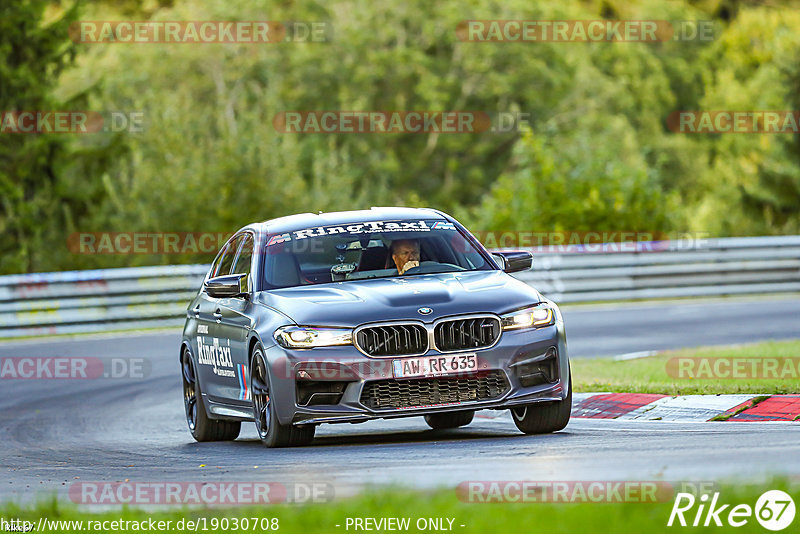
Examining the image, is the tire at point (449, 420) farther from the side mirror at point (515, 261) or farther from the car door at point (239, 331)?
the car door at point (239, 331)

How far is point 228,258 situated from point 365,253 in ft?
5.99

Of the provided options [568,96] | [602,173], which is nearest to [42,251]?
[602,173]

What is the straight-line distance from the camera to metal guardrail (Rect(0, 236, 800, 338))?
2700 centimetres

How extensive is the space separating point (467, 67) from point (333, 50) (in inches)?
205

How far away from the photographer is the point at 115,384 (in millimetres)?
18312

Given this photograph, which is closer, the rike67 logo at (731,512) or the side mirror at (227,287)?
the rike67 logo at (731,512)

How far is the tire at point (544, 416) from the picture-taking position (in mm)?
→ 10695

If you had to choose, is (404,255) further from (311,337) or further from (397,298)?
(311,337)

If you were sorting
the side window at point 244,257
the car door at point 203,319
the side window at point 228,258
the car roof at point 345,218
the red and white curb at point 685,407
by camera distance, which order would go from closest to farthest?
the red and white curb at point 685,407 → the car roof at point 345,218 → the side window at point 244,257 → the car door at point 203,319 → the side window at point 228,258

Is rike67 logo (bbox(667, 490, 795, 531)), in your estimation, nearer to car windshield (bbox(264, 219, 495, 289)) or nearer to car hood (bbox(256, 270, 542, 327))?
car hood (bbox(256, 270, 542, 327))

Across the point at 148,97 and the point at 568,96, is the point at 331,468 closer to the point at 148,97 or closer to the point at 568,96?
the point at 148,97

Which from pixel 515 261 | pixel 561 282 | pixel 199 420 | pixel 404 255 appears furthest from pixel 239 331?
pixel 561 282

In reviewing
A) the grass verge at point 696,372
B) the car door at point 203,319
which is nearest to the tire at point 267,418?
the car door at point 203,319

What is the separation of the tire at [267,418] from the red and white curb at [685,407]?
9.13 ft
